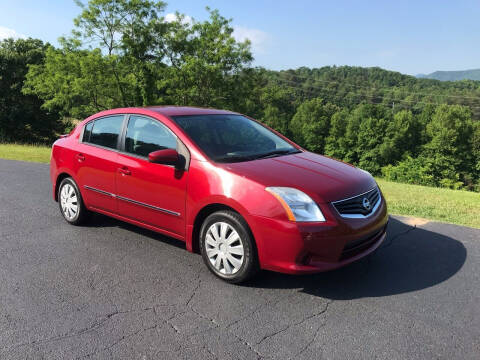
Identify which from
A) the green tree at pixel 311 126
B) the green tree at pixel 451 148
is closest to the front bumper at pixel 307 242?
the green tree at pixel 451 148

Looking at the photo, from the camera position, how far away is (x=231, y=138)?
173 inches

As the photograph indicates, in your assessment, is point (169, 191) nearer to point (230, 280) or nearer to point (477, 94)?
point (230, 280)

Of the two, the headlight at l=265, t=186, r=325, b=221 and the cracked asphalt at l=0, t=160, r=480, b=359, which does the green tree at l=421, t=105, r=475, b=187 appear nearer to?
the cracked asphalt at l=0, t=160, r=480, b=359

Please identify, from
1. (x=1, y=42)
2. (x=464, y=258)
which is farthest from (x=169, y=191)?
(x=1, y=42)

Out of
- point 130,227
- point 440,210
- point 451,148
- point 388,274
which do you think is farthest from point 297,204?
point 451,148

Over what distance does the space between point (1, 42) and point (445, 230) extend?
1649 inches

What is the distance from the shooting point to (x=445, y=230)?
18.0ft

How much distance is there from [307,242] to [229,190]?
2.77 feet

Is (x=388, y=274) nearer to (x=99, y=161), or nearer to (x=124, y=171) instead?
(x=124, y=171)

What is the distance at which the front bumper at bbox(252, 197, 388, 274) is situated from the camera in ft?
10.8

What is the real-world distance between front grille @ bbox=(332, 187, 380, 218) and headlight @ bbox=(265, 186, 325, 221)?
0.68 ft

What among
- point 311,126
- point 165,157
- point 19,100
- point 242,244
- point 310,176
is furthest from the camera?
point 311,126

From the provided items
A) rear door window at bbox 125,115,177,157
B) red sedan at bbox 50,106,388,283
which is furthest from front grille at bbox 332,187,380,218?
rear door window at bbox 125,115,177,157

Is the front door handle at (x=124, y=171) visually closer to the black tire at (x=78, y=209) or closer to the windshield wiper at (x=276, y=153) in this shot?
the black tire at (x=78, y=209)
